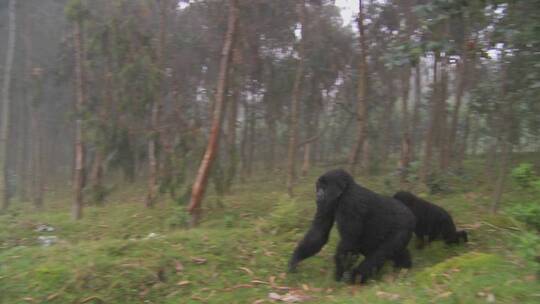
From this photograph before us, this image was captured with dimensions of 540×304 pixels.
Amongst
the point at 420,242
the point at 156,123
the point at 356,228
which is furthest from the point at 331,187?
the point at 156,123

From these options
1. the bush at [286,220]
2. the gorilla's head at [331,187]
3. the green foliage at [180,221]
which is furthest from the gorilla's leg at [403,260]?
the green foliage at [180,221]

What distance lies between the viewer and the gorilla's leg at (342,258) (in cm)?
682

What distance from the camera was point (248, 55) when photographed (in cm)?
1542

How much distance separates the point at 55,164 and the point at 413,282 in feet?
92.9

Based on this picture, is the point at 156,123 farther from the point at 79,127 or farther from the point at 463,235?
the point at 463,235

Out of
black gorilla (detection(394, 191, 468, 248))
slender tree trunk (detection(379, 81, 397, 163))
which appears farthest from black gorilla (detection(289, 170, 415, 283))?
slender tree trunk (detection(379, 81, 397, 163))

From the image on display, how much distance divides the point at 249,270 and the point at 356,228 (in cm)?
160

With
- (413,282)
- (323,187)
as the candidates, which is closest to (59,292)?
(323,187)

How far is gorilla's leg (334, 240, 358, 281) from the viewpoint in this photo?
22.4 ft

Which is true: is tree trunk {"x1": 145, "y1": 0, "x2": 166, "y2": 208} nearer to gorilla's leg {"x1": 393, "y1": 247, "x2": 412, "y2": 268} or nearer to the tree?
the tree

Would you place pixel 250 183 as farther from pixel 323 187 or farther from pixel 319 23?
pixel 323 187

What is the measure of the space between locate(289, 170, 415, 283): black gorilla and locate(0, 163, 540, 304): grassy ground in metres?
0.28

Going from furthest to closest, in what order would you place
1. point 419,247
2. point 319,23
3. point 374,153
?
point 374,153 < point 319,23 < point 419,247

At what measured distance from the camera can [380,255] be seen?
6.83 m
